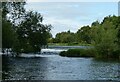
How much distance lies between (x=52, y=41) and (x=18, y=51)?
110150mm

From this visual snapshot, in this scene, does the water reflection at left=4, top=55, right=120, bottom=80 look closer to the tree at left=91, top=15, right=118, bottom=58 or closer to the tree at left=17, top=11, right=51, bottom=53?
the tree at left=91, top=15, right=118, bottom=58

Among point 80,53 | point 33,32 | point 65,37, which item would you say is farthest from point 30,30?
point 65,37

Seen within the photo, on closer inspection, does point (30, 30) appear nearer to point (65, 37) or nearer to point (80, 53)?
point (80, 53)

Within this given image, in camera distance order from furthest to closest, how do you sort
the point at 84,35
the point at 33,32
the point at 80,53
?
the point at 84,35, the point at 33,32, the point at 80,53

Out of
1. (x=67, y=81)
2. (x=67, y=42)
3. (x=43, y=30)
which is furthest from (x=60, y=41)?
(x=67, y=81)

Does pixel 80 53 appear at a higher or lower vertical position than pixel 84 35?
lower

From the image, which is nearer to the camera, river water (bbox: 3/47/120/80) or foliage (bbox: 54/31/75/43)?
river water (bbox: 3/47/120/80)

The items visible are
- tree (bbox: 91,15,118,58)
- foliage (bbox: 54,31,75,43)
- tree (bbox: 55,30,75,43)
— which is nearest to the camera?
tree (bbox: 91,15,118,58)

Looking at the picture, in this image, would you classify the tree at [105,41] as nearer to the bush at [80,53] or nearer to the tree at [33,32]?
the bush at [80,53]

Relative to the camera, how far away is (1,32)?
4659 centimetres

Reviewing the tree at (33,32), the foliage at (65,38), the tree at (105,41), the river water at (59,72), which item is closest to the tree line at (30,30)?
the tree at (33,32)

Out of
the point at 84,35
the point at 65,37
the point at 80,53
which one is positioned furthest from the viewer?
the point at 65,37

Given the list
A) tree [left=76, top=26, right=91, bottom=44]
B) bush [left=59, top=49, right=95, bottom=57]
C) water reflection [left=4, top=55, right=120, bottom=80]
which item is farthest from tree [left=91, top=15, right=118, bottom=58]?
tree [left=76, top=26, right=91, bottom=44]

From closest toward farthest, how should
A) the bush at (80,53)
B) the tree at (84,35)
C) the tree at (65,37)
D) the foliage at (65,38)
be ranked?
the bush at (80,53), the tree at (84,35), the foliage at (65,38), the tree at (65,37)
